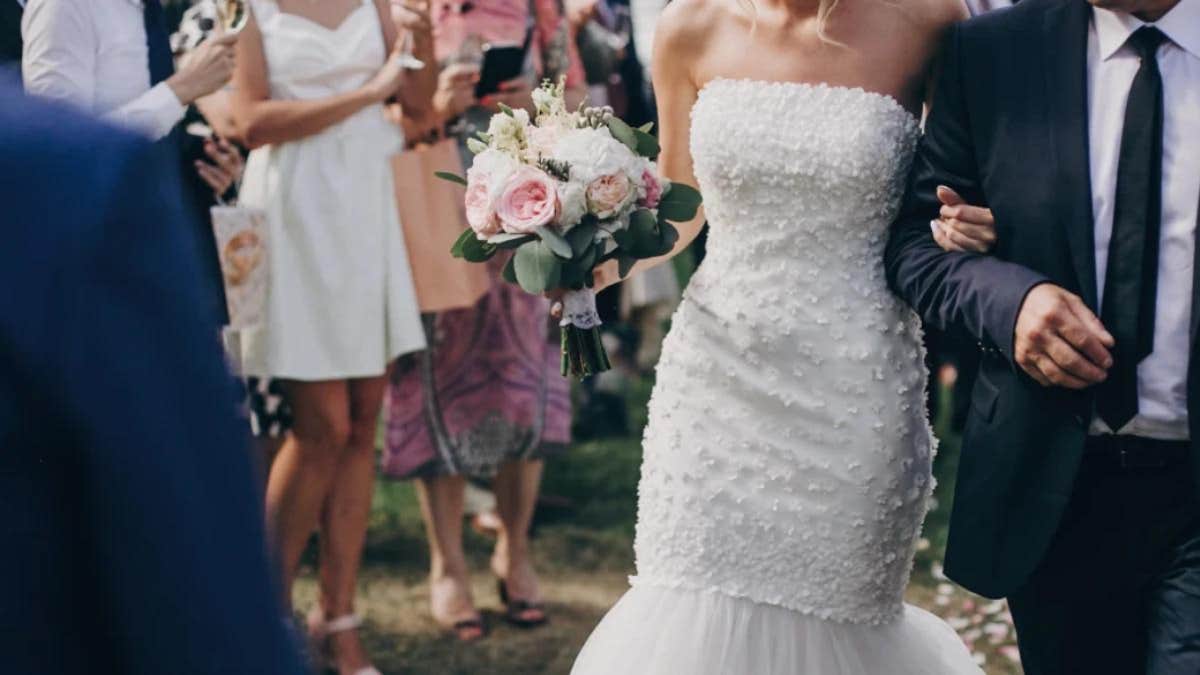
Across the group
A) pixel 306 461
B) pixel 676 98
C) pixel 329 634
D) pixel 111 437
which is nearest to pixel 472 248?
pixel 676 98

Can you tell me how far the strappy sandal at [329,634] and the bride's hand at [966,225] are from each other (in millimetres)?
2881

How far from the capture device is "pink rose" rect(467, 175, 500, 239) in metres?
3.73

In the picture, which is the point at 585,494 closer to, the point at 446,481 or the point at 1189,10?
the point at 446,481

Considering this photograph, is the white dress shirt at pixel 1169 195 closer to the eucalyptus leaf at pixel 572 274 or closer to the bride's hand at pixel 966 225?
the bride's hand at pixel 966 225

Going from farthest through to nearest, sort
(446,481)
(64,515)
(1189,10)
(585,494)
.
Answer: (585,494) → (446,481) → (1189,10) → (64,515)

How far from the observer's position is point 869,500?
12.5ft

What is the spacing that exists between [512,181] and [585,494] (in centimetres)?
469

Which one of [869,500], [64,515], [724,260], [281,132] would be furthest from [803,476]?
[64,515]

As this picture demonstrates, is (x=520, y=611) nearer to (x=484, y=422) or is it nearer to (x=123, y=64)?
(x=484, y=422)

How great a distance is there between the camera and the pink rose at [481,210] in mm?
3732

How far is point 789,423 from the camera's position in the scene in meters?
3.85

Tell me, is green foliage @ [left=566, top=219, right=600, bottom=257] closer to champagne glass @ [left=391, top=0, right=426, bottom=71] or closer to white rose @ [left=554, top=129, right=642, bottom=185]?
white rose @ [left=554, top=129, right=642, bottom=185]

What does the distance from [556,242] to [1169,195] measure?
1.24 metres

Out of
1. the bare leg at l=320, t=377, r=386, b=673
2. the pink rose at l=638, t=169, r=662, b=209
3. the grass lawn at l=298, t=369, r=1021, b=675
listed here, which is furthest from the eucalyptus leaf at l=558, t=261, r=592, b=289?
the grass lawn at l=298, t=369, r=1021, b=675
